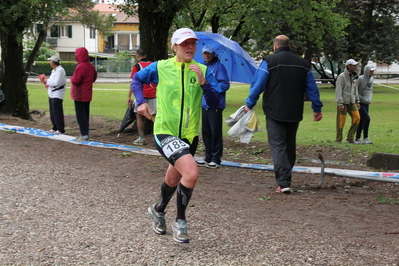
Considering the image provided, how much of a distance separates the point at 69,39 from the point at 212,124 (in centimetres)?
7594

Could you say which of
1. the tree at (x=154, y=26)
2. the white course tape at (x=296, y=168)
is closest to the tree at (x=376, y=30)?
the tree at (x=154, y=26)

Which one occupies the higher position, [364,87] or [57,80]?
[57,80]

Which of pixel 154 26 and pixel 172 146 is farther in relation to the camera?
pixel 154 26

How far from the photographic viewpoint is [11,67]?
17.9 metres

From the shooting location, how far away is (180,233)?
4988mm

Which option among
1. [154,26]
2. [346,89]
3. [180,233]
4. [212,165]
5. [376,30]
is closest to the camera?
[180,233]

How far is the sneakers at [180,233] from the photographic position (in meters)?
4.96

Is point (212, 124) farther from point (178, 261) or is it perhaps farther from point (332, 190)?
point (178, 261)

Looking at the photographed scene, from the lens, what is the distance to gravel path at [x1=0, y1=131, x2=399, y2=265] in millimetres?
4664

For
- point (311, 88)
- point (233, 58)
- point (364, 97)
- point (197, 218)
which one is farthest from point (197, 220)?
point (364, 97)

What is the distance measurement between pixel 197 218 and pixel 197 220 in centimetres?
7

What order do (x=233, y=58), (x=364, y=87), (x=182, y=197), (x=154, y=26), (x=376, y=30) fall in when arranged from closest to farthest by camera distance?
(x=182, y=197), (x=233, y=58), (x=154, y=26), (x=364, y=87), (x=376, y=30)

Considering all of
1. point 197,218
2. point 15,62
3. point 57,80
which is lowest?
point 197,218

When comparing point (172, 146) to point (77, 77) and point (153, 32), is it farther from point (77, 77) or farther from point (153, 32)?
point (153, 32)
